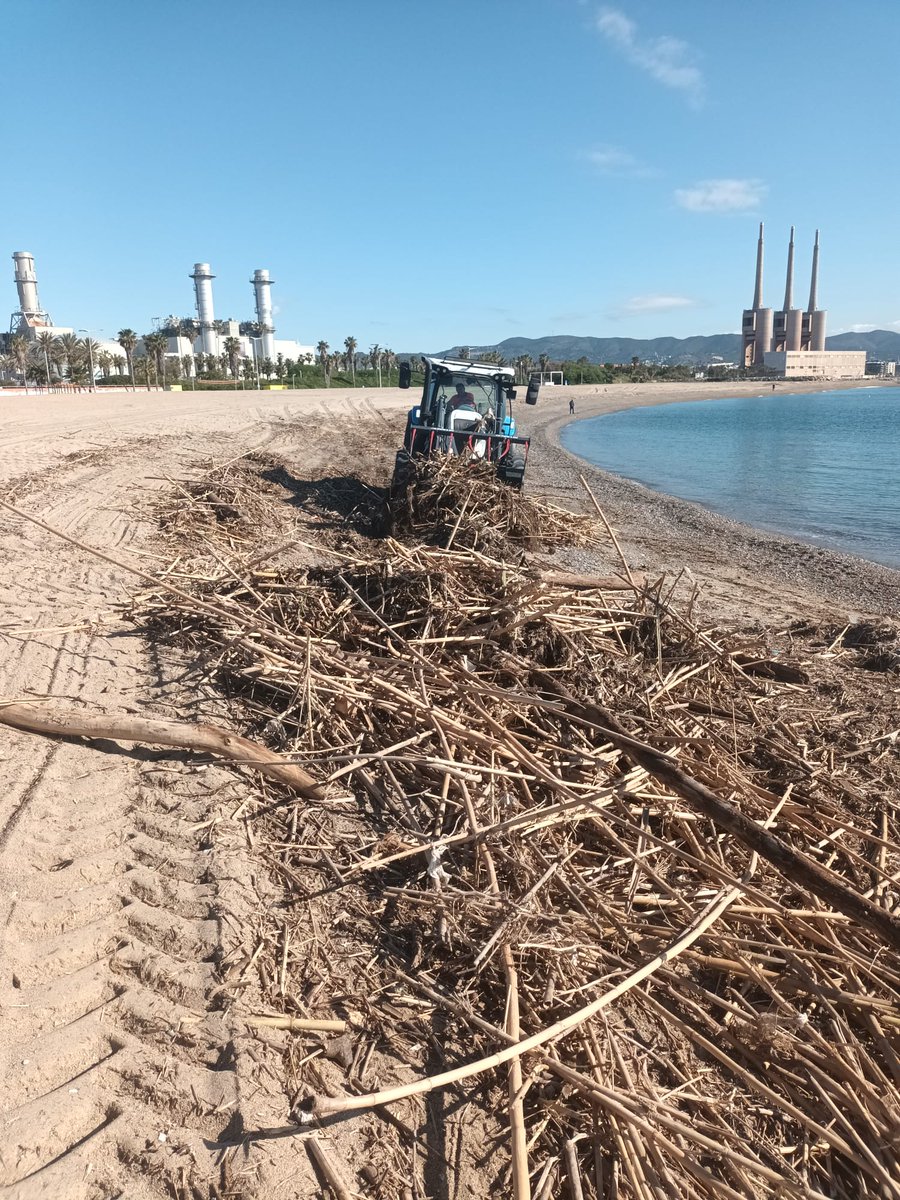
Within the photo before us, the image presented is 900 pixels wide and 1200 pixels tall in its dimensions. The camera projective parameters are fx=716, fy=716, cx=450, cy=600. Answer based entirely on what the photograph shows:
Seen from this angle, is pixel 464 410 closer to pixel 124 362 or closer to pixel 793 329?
pixel 124 362

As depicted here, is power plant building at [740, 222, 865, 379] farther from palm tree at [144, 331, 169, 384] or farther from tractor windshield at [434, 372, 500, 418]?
tractor windshield at [434, 372, 500, 418]

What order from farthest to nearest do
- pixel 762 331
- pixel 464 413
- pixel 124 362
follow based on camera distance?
pixel 762 331
pixel 124 362
pixel 464 413

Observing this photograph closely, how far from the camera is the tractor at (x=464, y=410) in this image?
11.3m

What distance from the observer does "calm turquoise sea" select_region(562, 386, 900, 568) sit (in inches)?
650

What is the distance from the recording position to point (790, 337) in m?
185

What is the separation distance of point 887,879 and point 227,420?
26.5 meters

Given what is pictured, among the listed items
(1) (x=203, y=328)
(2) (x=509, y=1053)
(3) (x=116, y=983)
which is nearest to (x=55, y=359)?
(1) (x=203, y=328)

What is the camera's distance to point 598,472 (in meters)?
24.6

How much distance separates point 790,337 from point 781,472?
185656mm

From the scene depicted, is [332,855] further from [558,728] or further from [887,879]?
[887,879]

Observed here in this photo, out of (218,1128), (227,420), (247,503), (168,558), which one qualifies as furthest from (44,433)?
(218,1128)

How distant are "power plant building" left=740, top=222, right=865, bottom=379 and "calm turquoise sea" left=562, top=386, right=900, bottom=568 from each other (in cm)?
13998

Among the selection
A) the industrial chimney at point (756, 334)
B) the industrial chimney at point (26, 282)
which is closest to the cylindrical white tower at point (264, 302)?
the industrial chimney at point (26, 282)

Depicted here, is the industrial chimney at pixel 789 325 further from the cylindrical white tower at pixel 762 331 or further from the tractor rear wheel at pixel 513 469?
the tractor rear wheel at pixel 513 469
